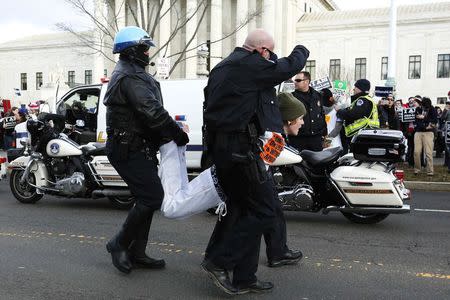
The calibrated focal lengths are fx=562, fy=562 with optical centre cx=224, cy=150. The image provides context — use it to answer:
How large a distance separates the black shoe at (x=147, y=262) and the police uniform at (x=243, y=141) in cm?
89

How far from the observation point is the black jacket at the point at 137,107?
14.9 ft

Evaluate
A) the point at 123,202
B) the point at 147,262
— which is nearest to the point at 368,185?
the point at 147,262

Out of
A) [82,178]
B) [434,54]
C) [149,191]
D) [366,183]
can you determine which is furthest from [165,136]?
[434,54]

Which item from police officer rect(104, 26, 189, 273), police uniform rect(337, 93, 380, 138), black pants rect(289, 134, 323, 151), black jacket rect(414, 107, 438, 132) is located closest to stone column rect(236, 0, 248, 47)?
black jacket rect(414, 107, 438, 132)

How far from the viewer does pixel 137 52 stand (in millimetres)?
4699

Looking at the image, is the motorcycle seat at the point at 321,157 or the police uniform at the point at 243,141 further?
the motorcycle seat at the point at 321,157

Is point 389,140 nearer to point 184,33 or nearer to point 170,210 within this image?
point 170,210

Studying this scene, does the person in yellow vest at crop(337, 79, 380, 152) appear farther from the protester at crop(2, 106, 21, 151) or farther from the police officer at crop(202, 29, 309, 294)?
the protester at crop(2, 106, 21, 151)

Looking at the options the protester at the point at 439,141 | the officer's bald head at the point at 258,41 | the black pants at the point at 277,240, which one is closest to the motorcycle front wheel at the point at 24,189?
the black pants at the point at 277,240

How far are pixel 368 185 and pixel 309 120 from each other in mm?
1325

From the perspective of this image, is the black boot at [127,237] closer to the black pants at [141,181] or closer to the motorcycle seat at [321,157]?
the black pants at [141,181]

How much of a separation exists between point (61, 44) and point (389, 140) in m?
72.8

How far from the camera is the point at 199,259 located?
17.4 feet

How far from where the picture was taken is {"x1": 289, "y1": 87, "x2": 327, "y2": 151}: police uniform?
7.49 metres
